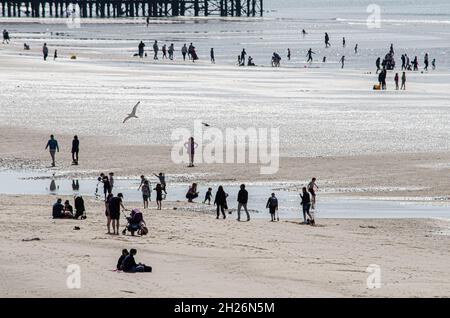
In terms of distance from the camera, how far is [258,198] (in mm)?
23828

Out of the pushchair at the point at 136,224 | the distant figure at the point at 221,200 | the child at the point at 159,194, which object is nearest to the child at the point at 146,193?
the child at the point at 159,194

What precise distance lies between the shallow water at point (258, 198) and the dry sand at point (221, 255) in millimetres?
814

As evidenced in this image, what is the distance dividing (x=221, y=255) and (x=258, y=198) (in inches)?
258

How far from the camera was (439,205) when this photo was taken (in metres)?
23.0

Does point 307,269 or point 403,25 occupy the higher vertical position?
point 403,25

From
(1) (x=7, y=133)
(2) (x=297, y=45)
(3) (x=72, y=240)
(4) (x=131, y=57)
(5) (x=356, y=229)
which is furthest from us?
(2) (x=297, y=45)

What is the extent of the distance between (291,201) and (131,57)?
3995 cm

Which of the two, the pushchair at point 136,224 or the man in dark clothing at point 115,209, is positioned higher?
the man in dark clothing at point 115,209

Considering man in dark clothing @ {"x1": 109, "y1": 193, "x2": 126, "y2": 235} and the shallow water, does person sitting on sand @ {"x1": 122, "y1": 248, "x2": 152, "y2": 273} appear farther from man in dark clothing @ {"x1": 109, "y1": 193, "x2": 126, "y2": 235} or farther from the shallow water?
the shallow water

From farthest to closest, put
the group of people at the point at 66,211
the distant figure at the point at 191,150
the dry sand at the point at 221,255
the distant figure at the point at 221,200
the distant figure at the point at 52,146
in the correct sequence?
the distant figure at the point at 52,146
the distant figure at the point at 191,150
the distant figure at the point at 221,200
the group of people at the point at 66,211
the dry sand at the point at 221,255

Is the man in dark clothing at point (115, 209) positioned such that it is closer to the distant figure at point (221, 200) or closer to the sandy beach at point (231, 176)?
the sandy beach at point (231, 176)

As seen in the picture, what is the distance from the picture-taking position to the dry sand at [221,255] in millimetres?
→ 14898
